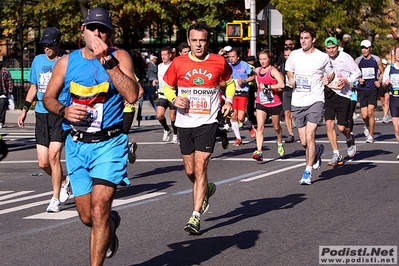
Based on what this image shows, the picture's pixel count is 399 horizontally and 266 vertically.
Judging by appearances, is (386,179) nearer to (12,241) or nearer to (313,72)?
(313,72)

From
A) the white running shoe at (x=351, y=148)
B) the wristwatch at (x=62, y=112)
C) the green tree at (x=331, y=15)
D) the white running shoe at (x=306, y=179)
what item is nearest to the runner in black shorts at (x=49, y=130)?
the white running shoe at (x=306, y=179)

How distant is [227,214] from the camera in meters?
9.97

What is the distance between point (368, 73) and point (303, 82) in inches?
318

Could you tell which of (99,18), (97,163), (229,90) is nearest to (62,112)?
(97,163)

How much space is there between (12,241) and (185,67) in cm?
250

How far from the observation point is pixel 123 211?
10.2 metres

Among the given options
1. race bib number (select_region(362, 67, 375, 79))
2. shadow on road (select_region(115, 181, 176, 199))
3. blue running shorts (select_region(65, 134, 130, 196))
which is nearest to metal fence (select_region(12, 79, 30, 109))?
race bib number (select_region(362, 67, 375, 79))

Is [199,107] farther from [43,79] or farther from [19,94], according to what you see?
[19,94]

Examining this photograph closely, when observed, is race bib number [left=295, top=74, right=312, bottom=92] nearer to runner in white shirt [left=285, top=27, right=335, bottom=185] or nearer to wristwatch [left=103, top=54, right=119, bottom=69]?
runner in white shirt [left=285, top=27, right=335, bottom=185]

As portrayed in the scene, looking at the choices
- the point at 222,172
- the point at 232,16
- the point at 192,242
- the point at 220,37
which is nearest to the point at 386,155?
the point at 222,172

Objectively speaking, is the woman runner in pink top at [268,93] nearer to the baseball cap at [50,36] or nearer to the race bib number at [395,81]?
the race bib number at [395,81]

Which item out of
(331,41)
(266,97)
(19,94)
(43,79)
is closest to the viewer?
(43,79)

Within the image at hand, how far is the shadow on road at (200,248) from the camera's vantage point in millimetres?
7559

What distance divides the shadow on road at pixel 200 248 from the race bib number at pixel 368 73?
12.2 metres
